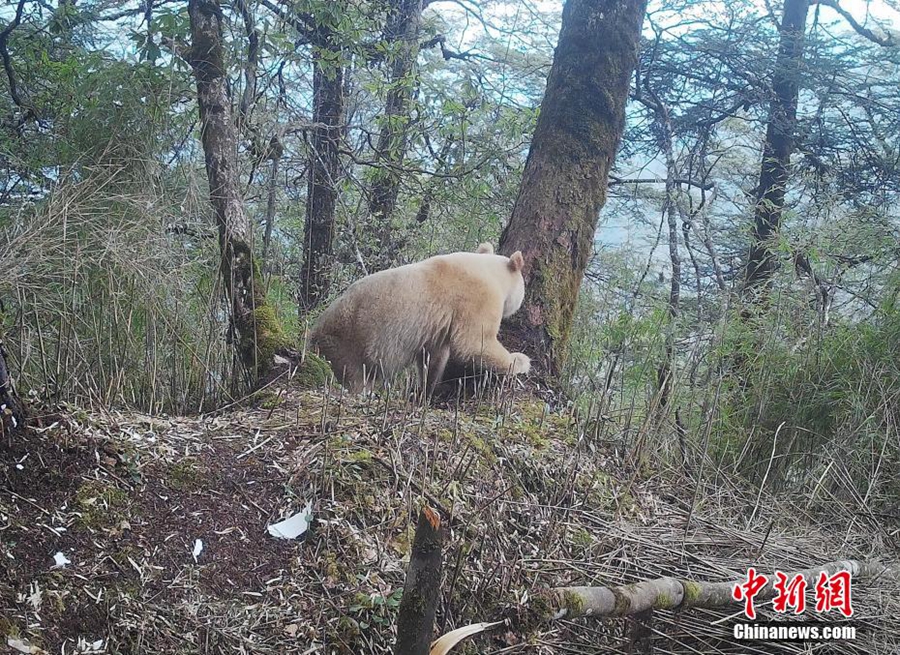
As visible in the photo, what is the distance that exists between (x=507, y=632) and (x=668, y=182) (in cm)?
514

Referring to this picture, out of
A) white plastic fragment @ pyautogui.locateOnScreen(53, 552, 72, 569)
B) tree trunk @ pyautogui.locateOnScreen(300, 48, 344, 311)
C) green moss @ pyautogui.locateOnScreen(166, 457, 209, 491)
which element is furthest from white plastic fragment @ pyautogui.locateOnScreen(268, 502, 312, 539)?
tree trunk @ pyautogui.locateOnScreen(300, 48, 344, 311)

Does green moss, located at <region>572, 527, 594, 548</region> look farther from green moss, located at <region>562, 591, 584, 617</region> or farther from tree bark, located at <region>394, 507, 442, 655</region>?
tree bark, located at <region>394, 507, 442, 655</region>

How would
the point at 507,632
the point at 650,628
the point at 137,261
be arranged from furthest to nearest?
the point at 137,261
the point at 650,628
the point at 507,632

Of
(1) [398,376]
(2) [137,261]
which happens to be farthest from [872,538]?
(2) [137,261]

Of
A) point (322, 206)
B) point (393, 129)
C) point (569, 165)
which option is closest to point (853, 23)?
point (393, 129)

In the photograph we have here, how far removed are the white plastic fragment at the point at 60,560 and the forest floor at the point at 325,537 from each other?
0.01 metres

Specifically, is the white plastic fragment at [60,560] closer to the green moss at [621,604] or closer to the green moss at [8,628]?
the green moss at [8,628]

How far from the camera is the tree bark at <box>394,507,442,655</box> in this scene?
69.1 inches

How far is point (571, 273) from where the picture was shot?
5.50 metres

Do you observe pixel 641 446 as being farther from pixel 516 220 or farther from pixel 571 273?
pixel 516 220

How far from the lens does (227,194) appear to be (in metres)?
4.43

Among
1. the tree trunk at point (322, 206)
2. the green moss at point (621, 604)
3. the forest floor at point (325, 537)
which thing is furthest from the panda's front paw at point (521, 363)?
the tree trunk at point (322, 206)

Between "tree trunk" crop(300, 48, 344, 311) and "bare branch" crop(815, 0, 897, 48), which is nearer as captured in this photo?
"tree trunk" crop(300, 48, 344, 311)

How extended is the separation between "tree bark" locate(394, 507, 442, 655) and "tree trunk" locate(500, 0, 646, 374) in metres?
3.55
